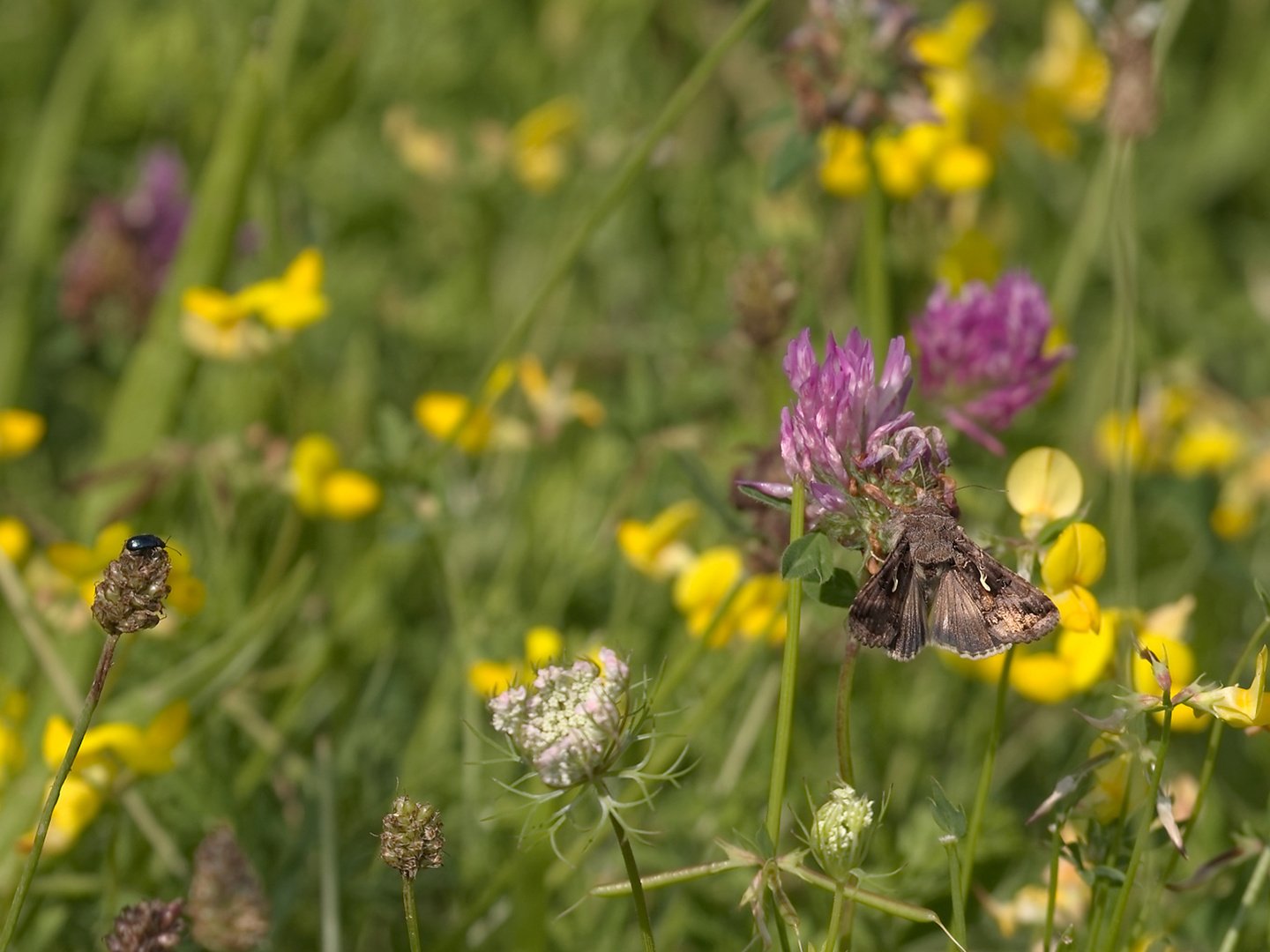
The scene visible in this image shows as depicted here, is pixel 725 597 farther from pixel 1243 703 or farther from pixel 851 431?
pixel 1243 703

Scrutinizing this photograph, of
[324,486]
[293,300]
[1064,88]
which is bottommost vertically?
[324,486]

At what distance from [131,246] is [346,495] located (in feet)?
3.19

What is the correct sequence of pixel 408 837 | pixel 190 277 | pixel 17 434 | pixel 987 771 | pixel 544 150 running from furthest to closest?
pixel 544 150
pixel 190 277
pixel 17 434
pixel 987 771
pixel 408 837

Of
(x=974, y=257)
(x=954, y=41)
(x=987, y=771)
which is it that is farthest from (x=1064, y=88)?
(x=987, y=771)

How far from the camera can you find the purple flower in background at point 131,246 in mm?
2410

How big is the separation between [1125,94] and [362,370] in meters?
1.34

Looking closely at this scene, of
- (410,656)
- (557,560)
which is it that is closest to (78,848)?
(410,656)

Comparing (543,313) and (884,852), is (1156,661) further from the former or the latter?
(543,313)

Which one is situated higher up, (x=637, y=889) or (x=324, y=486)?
(x=637, y=889)

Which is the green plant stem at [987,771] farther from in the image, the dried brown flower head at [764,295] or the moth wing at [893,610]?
the dried brown flower head at [764,295]

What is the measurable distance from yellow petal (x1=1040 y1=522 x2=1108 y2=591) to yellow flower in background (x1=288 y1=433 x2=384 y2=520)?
0.95 meters

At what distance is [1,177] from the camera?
2.71 meters

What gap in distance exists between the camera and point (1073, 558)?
116cm

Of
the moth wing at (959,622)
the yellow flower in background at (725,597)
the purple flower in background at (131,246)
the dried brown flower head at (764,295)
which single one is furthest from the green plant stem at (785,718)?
the purple flower in background at (131,246)
